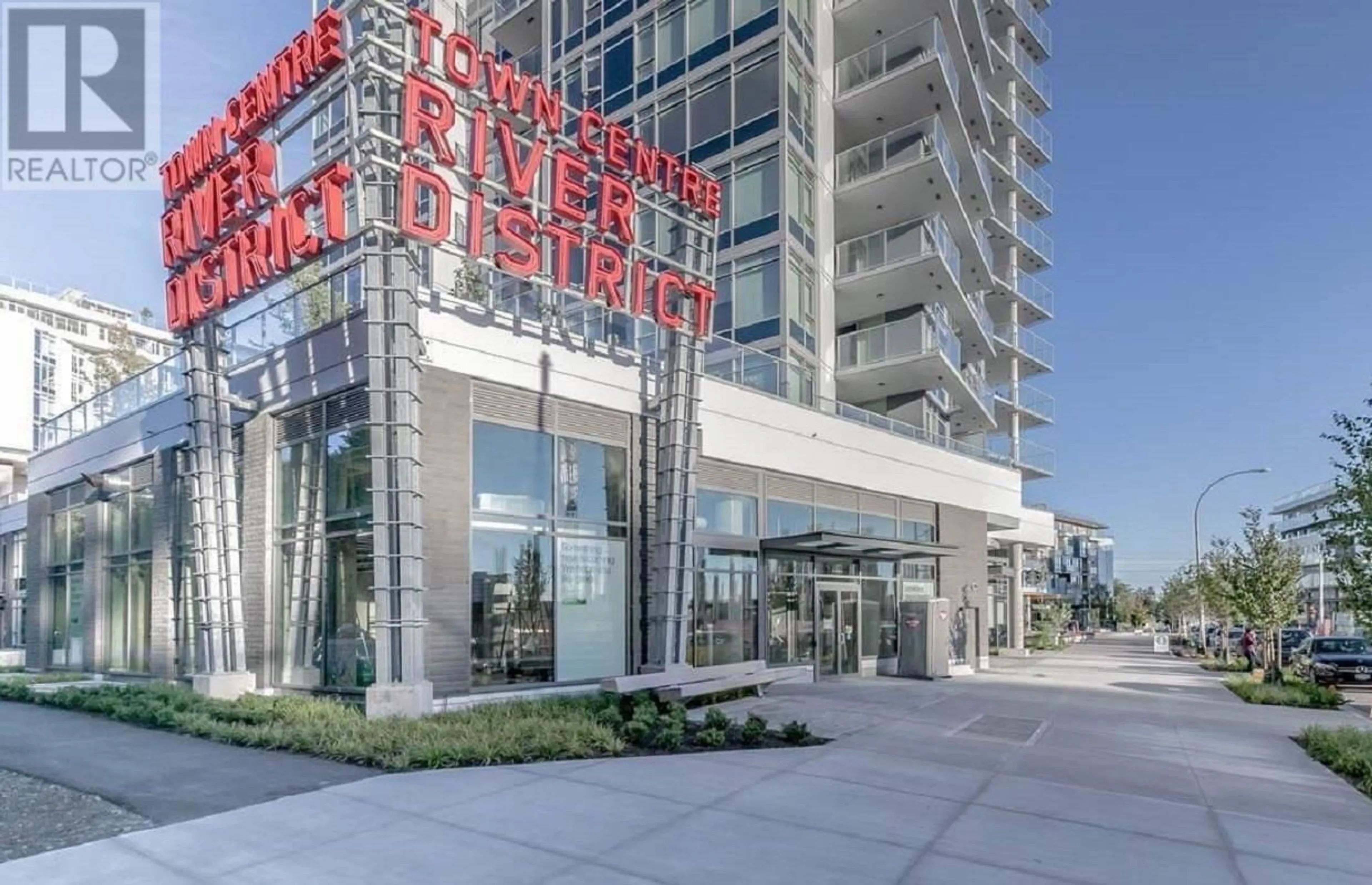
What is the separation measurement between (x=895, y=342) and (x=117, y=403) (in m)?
22.0

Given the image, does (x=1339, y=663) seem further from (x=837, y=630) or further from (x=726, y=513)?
(x=726, y=513)

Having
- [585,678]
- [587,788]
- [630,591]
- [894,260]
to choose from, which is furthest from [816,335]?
[587,788]

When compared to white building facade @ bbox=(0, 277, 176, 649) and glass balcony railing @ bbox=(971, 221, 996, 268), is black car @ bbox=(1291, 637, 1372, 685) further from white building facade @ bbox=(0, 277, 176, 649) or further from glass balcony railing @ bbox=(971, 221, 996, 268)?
white building facade @ bbox=(0, 277, 176, 649)

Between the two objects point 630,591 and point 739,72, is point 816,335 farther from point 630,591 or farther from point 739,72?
point 630,591

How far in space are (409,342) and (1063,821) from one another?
10.1 metres

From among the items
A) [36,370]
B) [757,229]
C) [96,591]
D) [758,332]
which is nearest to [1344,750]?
[758,332]

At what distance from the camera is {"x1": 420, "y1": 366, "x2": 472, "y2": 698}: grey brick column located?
518 inches

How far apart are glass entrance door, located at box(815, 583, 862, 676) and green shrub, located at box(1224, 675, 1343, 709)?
8.62 m

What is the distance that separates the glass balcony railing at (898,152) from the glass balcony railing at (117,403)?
2029 centimetres

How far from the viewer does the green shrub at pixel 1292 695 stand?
60.7 ft

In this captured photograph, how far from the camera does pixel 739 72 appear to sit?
2673cm

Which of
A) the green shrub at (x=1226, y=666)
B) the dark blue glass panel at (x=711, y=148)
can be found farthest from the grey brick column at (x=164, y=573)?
the green shrub at (x=1226, y=666)

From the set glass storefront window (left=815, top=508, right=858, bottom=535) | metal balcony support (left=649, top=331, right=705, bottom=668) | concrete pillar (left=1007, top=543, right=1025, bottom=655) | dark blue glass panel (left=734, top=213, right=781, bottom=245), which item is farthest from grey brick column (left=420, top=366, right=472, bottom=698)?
concrete pillar (left=1007, top=543, right=1025, bottom=655)

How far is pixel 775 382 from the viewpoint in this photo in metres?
21.0
